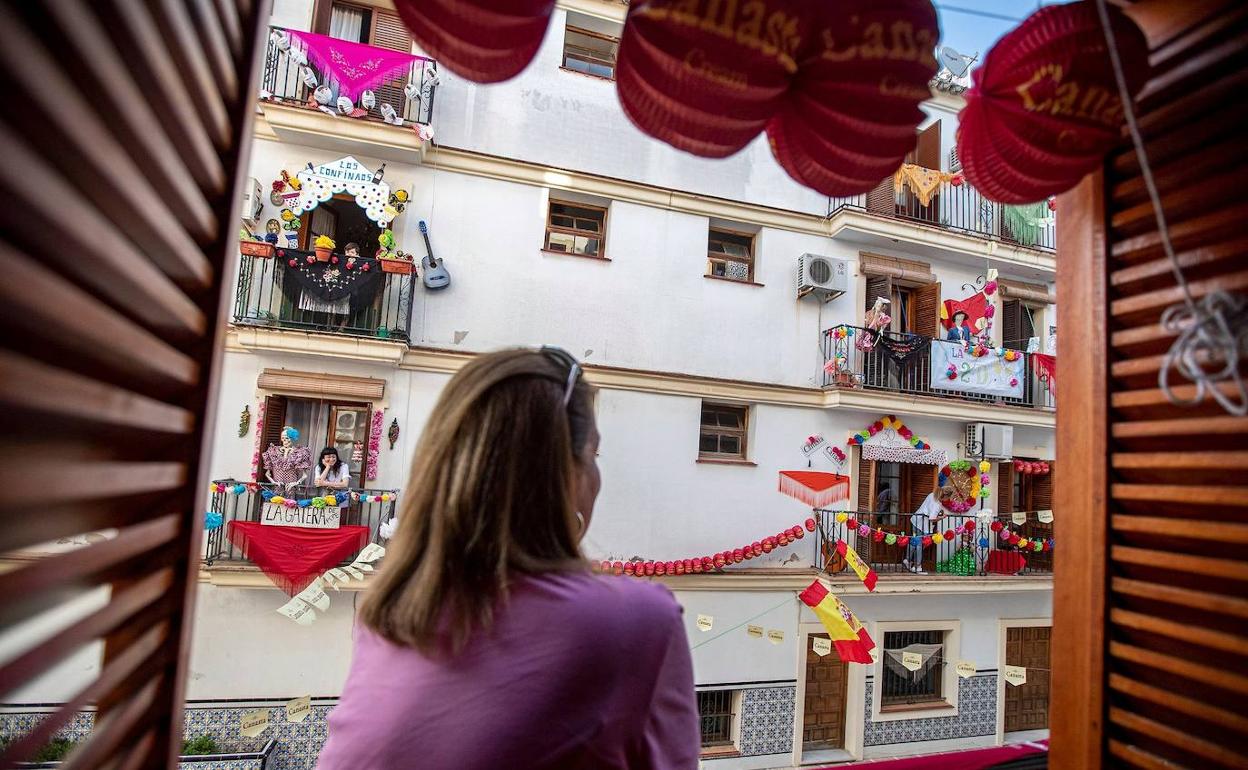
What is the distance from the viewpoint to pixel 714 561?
30.7ft

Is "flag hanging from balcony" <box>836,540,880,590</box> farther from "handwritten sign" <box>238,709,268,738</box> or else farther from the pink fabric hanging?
the pink fabric hanging

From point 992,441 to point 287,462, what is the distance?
1108 centimetres

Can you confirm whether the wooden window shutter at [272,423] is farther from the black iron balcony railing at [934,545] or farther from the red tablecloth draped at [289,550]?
the black iron balcony railing at [934,545]

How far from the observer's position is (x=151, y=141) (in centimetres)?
86

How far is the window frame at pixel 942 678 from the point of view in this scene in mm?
10094

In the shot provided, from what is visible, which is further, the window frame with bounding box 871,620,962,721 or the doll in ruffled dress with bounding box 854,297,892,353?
the doll in ruffled dress with bounding box 854,297,892,353

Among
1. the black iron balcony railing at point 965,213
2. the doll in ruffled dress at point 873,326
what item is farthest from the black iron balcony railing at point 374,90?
the doll in ruffled dress at point 873,326

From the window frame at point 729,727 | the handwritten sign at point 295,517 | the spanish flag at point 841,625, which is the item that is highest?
the handwritten sign at point 295,517

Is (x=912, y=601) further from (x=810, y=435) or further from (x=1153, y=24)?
(x=1153, y=24)

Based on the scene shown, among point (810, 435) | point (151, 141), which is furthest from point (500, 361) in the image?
point (810, 435)

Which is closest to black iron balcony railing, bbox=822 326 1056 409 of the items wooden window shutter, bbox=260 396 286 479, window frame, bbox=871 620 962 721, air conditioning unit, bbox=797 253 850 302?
air conditioning unit, bbox=797 253 850 302

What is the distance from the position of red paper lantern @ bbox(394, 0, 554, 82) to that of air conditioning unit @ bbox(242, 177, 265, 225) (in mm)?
7953

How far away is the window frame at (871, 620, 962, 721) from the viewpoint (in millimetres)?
10094

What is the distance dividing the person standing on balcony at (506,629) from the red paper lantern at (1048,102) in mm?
1659
